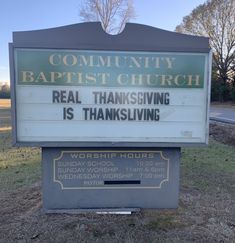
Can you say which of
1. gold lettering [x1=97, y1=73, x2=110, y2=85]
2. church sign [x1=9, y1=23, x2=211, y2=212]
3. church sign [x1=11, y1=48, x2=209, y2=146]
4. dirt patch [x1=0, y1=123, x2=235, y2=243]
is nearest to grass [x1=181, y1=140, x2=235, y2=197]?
dirt patch [x1=0, y1=123, x2=235, y2=243]

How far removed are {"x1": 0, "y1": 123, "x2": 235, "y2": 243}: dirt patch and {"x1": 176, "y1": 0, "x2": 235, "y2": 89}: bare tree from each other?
41.5 metres

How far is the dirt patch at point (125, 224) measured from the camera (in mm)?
3713

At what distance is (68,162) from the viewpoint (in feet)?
14.2

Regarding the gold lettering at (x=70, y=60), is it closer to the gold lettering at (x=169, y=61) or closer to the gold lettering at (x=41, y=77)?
the gold lettering at (x=41, y=77)

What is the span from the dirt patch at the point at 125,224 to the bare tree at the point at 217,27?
4147 centimetres

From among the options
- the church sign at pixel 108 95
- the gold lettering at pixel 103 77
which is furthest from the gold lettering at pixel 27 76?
the gold lettering at pixel 103 77

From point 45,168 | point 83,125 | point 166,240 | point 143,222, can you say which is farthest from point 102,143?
point 166,240

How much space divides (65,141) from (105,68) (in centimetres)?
104

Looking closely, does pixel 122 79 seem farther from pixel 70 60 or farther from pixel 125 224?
pixel 125 224

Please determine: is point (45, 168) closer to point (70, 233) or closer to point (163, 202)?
point (70, 233)

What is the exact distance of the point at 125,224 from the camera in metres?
4.00

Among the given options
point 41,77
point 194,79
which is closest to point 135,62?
point 194,79

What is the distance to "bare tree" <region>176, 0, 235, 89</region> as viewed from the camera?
137 feet

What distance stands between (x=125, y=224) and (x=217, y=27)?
143 ft
